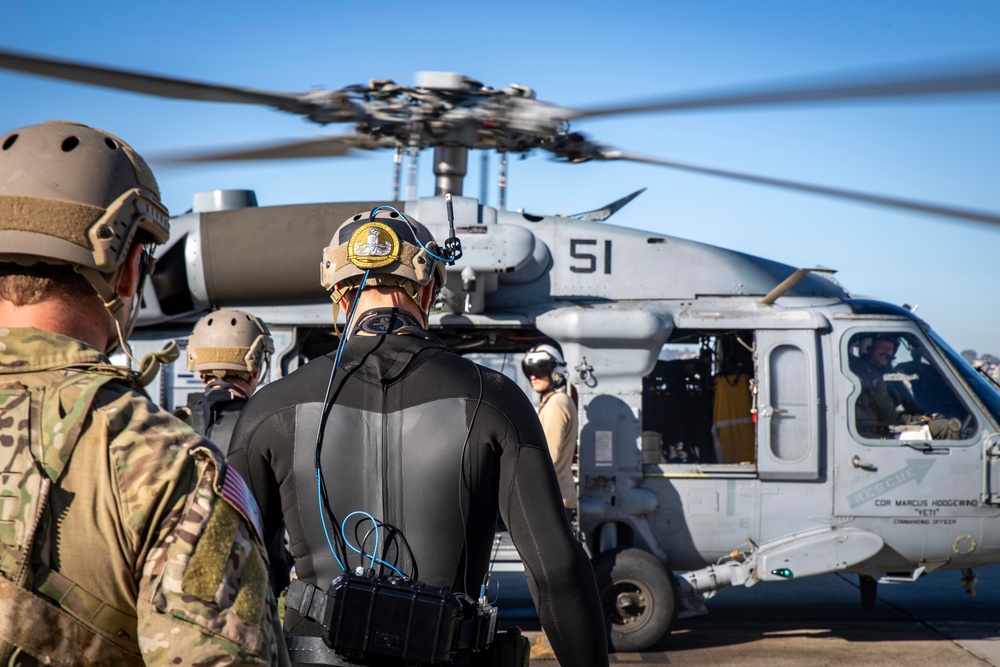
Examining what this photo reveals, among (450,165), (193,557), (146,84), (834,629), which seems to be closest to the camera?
(193,557)

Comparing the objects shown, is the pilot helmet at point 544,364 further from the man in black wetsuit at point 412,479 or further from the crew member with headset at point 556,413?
the man in black wetsuit at point 412,479

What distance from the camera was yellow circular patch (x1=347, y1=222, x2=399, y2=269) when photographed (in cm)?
271

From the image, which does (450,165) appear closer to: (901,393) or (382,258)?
(901,393)

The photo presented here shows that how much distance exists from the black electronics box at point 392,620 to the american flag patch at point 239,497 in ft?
3.10

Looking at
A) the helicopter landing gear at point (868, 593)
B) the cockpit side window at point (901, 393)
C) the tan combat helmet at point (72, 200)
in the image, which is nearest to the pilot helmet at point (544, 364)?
the cockpit side window at point (901, 393)

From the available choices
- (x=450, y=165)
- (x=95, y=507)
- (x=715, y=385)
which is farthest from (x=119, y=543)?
(x=715, y=385)

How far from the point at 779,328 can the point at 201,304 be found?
4.11 metres

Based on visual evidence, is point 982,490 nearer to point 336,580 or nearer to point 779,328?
point 779,328

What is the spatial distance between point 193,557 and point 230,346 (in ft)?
12.1

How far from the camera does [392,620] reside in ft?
7.27

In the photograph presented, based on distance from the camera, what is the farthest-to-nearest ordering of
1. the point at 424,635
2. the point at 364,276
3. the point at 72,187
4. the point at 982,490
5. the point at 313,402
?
the point at 982,490 < the point at 364,276 < the point at 313,402 < the point at 424,635 < the point at 72,187

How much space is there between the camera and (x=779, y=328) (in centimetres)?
682

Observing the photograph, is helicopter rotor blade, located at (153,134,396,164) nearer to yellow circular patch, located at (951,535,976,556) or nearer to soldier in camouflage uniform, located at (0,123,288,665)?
soldier in camouflage uniform, located at (0,123,288,665)

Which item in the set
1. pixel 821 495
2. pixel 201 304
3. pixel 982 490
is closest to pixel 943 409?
pixel 982 490
